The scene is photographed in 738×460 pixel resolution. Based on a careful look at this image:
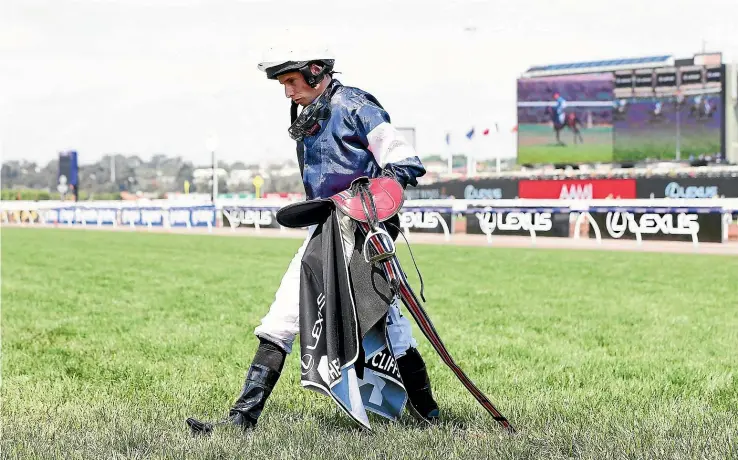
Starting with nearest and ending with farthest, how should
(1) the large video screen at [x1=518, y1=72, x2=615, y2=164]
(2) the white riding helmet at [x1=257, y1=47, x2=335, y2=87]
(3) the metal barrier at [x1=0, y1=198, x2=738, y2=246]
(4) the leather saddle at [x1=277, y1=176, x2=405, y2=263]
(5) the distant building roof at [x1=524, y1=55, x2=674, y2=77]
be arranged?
(4) the leather saddle at [x1=277, y1=176, x2=405, y2=263]
(2) the white riding helmet at [x1=257, y1=47, x2=335, y2=87]
(3) the metal barrier at [x1=0, y1=198, x2=738, y2=246]
(5) the distant building roof at [x1=524, y1=55, x2=674, y2=77]
(1) the large video screen at [x1=518, y1=72, x2=615, y2=164]

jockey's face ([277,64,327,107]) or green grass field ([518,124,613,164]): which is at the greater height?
green grass field ([518,124,613,164])

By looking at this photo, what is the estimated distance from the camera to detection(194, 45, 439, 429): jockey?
4109mm

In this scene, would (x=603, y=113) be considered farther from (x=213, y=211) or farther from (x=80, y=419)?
(x=80, y=419)

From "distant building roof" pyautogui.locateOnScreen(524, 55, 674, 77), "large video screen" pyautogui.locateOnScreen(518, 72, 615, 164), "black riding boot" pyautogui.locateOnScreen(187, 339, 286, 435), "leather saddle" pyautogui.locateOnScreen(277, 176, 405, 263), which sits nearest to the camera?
"leather saddle" pyautogui.locateOnScreen(277, 176, 405, 263)

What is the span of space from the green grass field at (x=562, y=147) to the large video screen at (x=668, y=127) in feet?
1.74

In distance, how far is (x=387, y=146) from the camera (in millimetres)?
4082

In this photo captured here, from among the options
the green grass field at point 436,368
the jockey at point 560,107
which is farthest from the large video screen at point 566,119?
the green grass field at point 436,368

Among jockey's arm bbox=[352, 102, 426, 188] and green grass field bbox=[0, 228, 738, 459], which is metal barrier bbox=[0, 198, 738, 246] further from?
jockey's arm bbox=[352, 102, 426, 188]

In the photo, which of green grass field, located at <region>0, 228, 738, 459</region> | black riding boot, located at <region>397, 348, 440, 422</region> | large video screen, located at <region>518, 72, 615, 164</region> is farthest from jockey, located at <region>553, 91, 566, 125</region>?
black riding boot, located at <region>397, 348, 440, 422</region>

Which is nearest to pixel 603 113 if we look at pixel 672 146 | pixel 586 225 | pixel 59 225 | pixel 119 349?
pixel 672 146

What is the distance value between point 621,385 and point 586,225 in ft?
70.7

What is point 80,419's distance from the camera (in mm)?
4719

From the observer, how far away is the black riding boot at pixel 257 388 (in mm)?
4305

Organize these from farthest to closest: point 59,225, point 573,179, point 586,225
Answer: point 59,225 < point 573,179 < point 586,225
